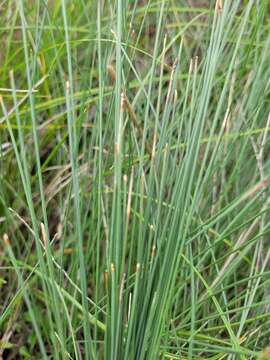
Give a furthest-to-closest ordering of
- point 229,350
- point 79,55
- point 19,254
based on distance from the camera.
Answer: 1. point 79,55
2. point 19,254
3. point 229,350

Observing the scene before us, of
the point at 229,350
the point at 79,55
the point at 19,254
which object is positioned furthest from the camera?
the point at 79,55

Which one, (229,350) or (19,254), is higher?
(229,350)

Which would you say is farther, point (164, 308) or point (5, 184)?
point (5, 184)

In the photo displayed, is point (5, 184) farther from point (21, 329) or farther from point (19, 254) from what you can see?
point (21, 329)

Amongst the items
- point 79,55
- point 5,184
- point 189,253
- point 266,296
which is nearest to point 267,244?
point 266,296

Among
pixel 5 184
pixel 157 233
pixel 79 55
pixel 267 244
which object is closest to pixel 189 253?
pixel 157 233

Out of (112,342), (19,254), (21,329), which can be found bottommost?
(21,329)

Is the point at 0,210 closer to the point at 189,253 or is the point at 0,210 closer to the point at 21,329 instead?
the point at 21,329
